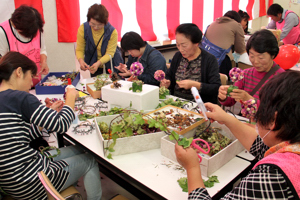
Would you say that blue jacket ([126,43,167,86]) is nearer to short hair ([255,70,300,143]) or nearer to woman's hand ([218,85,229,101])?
woman's hand ([218,85,229,101])

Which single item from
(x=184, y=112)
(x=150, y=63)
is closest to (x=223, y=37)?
(x=150, y=63)

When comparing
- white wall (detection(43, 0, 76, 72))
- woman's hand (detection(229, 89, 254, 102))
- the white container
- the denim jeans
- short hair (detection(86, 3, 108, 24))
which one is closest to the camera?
the denim jeans

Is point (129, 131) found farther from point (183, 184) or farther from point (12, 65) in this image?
point (12, 65)

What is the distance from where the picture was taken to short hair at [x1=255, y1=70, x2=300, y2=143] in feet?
2.84

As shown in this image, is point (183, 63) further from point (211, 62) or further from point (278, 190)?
point (278, 190)

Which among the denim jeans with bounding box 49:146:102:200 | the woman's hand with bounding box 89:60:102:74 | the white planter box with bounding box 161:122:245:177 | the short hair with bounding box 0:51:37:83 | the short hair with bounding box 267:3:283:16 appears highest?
the short hair with bounding box 267:3:283:16

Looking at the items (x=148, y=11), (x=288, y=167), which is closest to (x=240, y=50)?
(x=148, y=11)

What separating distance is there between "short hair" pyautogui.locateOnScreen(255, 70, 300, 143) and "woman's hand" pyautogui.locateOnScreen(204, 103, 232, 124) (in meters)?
0.56

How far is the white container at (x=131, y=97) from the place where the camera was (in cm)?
202

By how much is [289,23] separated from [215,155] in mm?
5267

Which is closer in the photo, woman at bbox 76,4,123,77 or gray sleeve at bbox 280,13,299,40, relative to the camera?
woman at bbox 76,4,123,77

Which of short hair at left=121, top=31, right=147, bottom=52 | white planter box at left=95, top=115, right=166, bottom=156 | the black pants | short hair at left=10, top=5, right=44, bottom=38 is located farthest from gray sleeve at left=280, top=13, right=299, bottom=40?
short hair at left=10, top=5, right=44, bottom=38

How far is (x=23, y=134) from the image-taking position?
150cm

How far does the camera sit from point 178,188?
50.2 inches
